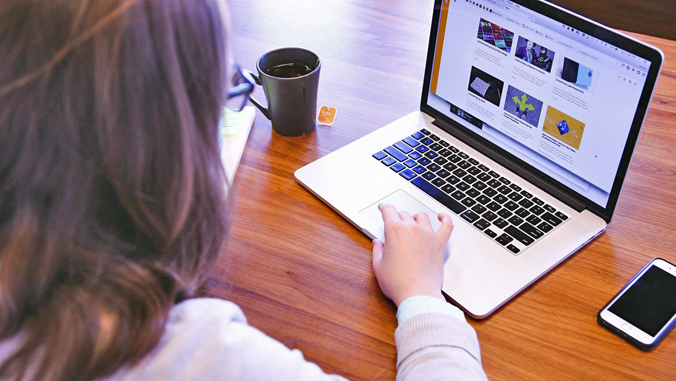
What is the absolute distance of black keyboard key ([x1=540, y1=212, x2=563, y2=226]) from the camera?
31.1 inches

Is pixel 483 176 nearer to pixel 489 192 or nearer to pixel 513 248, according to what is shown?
pixel 489 192

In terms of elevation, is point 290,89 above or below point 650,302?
above

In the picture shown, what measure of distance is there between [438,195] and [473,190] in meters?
0.06

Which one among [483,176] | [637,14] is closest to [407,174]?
[483,176]

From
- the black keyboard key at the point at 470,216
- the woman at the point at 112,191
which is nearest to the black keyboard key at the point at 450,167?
the black keyboard key at the point at 470,216

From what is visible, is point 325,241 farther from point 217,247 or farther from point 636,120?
point 636,120

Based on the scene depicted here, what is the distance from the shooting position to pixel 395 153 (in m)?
0.93

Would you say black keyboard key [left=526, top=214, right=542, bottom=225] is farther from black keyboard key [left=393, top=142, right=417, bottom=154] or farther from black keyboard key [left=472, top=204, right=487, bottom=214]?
black keyboard key [left=393, top=142, right=417, bottom=154]

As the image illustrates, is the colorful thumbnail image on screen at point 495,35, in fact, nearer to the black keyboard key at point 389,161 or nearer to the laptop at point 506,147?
the laptop at point 506,147

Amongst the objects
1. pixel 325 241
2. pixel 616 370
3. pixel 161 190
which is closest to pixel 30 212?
pixel 161 190

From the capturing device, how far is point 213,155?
524 mm

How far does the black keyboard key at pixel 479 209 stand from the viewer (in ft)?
2.66

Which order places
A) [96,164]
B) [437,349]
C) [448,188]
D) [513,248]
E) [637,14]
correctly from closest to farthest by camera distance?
1. [96,164]
2. [437,349]
3. [513,248]
4. [448,188]
5. [637,14]

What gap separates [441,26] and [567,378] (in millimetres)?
582
